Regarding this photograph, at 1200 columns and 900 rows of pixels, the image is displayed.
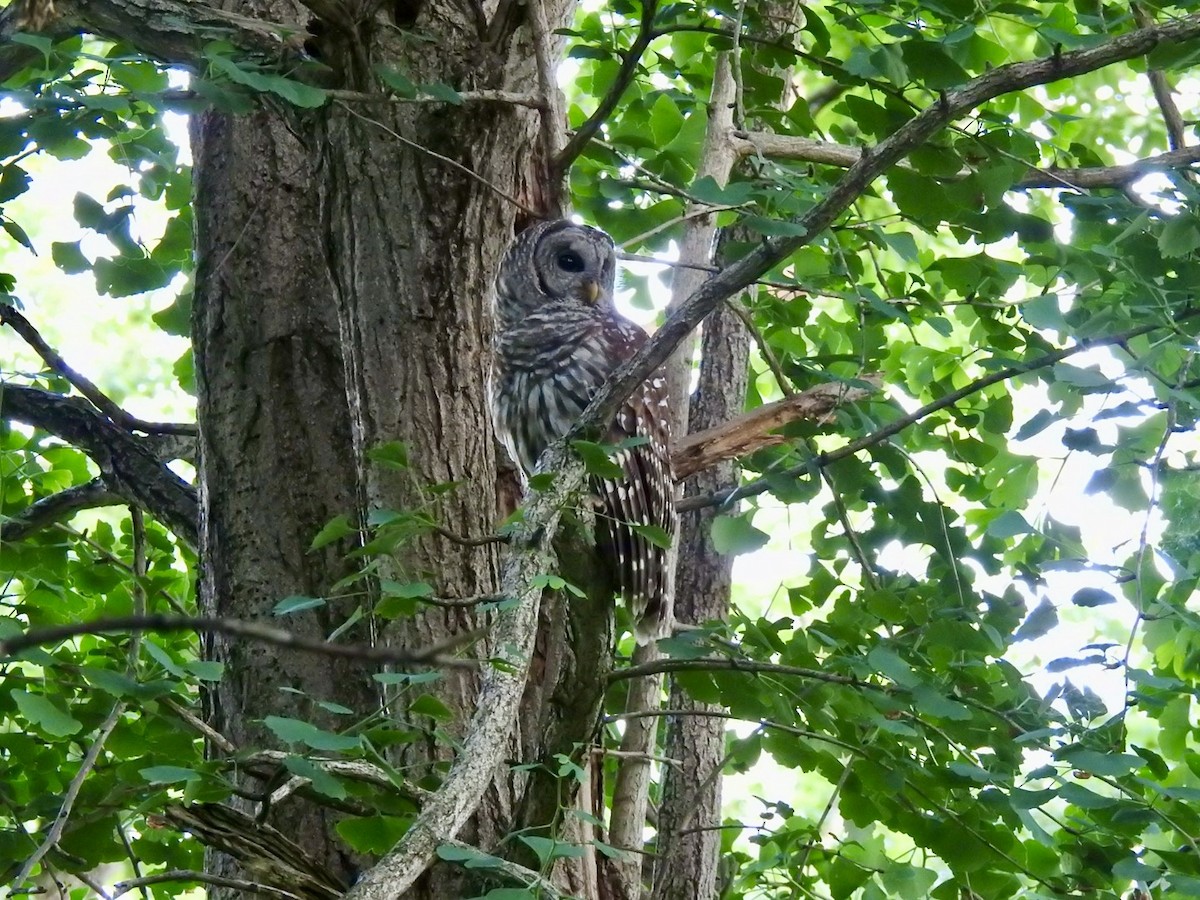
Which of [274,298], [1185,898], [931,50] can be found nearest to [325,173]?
[274,298]

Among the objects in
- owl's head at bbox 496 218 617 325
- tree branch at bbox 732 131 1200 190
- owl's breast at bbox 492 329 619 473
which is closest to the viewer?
tree branch at bbox 732 131 1200 190

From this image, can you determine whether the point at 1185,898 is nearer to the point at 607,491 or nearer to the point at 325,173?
the point at 607,491

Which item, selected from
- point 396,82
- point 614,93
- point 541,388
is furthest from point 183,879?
point 541,388

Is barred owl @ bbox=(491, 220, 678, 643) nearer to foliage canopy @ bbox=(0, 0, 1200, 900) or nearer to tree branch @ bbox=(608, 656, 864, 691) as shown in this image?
foliage canopy @ bbox=(0, 0, 1200, 900)

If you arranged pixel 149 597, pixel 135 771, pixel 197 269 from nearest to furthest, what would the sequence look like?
pixel 135 771
pixel 149 597
pixel 197 269

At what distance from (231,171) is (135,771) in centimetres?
130

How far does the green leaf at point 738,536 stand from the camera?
2.46m

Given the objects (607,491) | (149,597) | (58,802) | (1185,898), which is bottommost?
(1185,898)

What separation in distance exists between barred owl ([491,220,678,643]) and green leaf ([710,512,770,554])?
0.91 feet

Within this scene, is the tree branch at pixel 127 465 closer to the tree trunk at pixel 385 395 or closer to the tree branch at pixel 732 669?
the tree trunk at pixel 385 395

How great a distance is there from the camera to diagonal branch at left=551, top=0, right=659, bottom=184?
2123 millimetres

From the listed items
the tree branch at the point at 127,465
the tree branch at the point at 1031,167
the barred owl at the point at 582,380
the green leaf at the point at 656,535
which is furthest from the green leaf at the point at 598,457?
the tree branch at the point at 127,465

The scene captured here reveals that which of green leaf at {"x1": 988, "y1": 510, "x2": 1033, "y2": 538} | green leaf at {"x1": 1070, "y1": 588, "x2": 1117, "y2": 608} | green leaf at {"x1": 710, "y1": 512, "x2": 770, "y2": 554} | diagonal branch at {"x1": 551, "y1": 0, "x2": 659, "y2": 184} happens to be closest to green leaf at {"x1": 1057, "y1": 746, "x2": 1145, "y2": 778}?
green leaf at {"x1": 1070, "y1": 588, "x2": 1117, "y2": 608}

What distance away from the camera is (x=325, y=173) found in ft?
7.93
